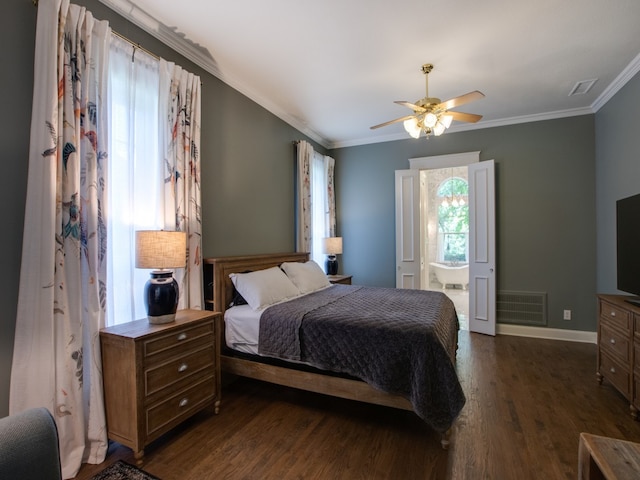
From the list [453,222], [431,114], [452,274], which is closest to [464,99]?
[431,114]

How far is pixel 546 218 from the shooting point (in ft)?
13.8

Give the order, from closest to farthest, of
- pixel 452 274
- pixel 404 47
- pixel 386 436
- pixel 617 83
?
pixel 386 436
pixel 404 47
pixel 617 83
pixel 452 274

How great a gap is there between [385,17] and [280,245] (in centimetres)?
268

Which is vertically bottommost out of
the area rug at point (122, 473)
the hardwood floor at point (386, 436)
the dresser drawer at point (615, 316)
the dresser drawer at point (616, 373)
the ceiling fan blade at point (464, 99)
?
the hardwood floor at point (386, 436)

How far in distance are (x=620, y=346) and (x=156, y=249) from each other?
140 inches

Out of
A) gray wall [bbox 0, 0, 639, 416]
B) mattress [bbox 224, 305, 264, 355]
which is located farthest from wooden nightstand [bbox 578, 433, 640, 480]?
gray wall [bbox 0, 0, 639, 416]

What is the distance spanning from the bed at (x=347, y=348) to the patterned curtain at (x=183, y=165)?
220mm

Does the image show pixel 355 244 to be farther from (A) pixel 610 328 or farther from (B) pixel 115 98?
(B) pixel 115 98

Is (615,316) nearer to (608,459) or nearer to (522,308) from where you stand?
(522,308)

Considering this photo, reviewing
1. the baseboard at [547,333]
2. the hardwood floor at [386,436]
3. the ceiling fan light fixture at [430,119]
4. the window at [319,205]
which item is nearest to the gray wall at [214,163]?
the window at [319,205]

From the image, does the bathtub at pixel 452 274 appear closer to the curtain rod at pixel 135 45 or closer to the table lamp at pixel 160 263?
the table lamp at pixel 160 263

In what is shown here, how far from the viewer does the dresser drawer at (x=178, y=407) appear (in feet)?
6.14

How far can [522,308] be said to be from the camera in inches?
170

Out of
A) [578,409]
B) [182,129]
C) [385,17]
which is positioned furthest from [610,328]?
[182,129]
